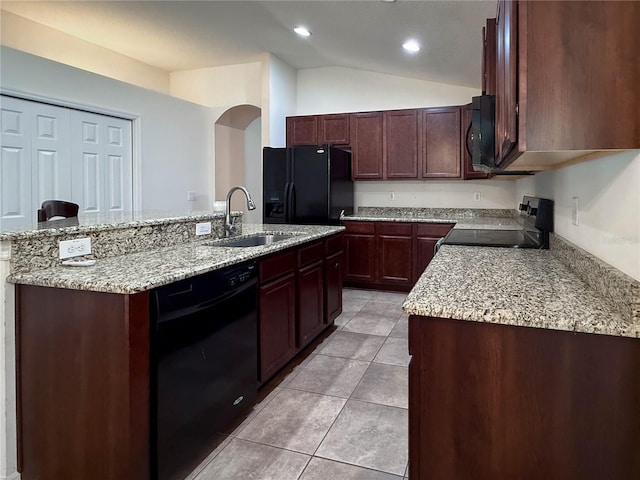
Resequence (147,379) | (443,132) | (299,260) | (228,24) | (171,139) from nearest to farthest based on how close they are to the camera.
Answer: (147,379), (299,260), (228,24), (443,132), (171,139)

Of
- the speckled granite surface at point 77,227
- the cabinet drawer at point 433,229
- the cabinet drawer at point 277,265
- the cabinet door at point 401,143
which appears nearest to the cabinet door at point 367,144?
the cabinet door at point 401,143

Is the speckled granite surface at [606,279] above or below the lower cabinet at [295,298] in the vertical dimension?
above

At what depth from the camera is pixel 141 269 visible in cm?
174

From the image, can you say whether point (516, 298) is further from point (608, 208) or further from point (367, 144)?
point (367, 144)

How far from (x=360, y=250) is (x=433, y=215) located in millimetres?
1063

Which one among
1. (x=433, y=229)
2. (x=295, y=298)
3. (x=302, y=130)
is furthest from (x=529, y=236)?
(x=302, y=130)

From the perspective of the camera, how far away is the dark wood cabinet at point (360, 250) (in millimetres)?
5090

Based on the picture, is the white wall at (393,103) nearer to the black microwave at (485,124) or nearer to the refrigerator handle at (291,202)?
the refrigerator handle at (291,202)

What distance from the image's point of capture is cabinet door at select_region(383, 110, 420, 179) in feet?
16.6

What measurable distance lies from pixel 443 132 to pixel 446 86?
0.64m

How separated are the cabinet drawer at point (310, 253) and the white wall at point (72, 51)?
360 cm

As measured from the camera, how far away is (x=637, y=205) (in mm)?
1125

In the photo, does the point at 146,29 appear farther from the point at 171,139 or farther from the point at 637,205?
the point at 637,205

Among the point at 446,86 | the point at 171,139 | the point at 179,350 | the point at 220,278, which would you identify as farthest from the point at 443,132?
the point at 179,350
